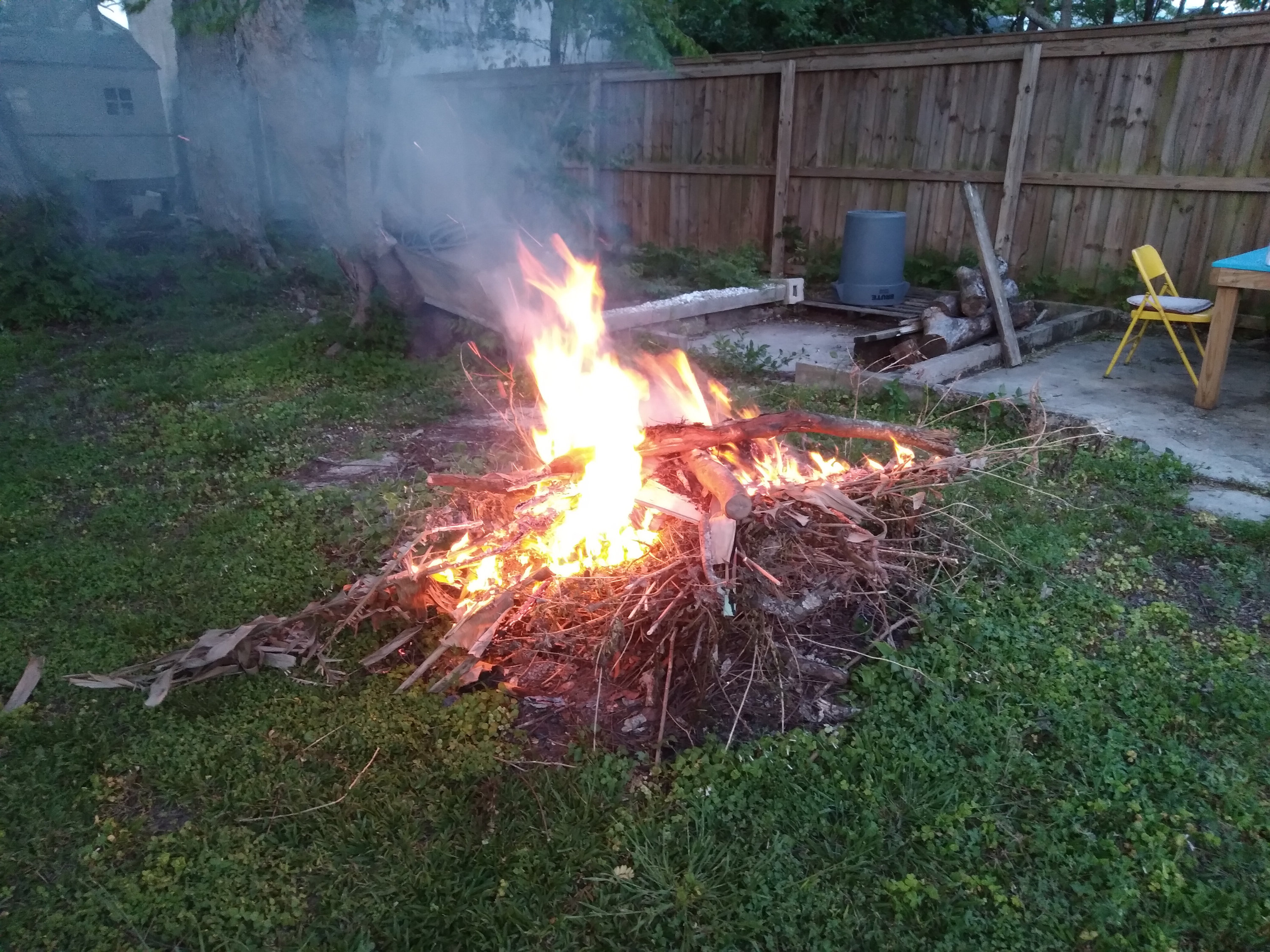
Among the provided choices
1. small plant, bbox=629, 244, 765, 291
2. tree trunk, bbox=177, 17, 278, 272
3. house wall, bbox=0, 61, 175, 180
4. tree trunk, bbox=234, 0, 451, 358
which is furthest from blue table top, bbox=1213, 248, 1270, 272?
house wall, bbox=0, 61, 175, 180

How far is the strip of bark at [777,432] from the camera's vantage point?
10.8ft

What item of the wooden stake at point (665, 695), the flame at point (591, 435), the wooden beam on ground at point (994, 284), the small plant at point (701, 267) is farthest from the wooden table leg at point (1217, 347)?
the wooden stake at point (665, 695)

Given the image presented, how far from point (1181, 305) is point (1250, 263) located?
0.86m

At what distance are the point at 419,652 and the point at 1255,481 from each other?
4.31 m

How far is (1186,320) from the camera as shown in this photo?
5.78 metres

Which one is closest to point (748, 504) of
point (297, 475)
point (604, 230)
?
point (297, 475)

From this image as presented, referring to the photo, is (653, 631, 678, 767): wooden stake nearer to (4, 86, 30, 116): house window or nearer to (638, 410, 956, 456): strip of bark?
→ (638, 410, 956, 456): strip of bark

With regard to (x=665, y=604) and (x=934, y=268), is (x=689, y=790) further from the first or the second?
(x=934, y=268)

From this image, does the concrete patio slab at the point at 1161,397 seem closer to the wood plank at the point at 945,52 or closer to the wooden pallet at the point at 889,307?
the wooden pallet at the point at 889,307

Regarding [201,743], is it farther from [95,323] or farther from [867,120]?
[867,120]

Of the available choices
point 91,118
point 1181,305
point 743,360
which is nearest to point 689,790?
point 743,360

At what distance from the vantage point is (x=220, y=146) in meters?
10.6

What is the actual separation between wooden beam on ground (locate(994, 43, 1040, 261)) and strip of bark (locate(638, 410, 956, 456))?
18.2 feet

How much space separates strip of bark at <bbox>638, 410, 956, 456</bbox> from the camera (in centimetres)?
328
